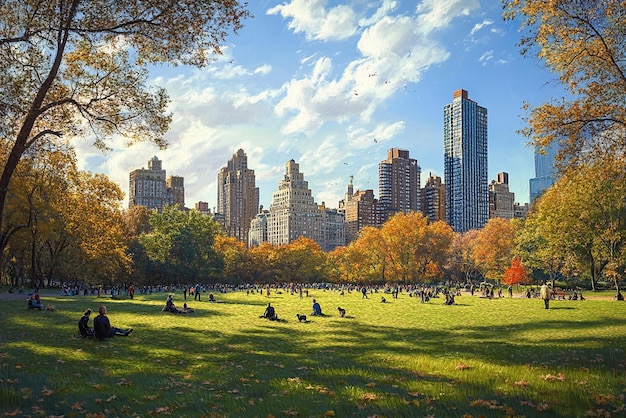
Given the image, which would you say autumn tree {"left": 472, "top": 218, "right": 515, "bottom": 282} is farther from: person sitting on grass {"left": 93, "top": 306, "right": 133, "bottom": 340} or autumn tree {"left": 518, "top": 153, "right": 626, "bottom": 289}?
person sitting on grass {"left": 93, "top": 306, "right": 133, "bottom": 340}

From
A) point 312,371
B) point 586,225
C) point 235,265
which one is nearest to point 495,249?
point 586,225

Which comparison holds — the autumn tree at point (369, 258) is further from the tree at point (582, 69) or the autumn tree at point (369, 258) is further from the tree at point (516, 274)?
the tree at point (582, 69)

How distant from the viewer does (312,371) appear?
14234 millimetres

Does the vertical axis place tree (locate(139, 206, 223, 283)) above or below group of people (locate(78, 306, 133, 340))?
above

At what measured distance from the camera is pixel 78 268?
70.9m

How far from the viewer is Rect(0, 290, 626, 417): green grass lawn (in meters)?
10.0

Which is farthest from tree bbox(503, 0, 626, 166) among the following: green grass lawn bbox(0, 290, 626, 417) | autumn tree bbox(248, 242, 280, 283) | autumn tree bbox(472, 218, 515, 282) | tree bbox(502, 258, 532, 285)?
autumn tree bbox(248, 242, 280, 283)

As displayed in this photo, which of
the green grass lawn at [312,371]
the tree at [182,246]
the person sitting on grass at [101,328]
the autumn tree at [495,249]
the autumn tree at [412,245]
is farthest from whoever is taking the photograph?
the autumn tree at [412,245]

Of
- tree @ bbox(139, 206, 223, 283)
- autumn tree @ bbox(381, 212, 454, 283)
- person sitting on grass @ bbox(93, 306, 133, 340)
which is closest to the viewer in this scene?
person sitting on grass @ bbox(93, 306, 133, 340)

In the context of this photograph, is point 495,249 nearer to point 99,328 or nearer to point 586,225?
point 586,225

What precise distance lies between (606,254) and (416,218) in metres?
52.1

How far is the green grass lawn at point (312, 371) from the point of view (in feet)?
32.9

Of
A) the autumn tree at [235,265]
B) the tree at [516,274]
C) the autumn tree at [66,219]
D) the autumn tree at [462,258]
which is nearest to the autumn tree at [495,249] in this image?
the tree at [516,274]

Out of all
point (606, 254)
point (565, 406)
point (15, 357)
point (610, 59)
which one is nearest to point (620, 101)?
point (610, 59)
